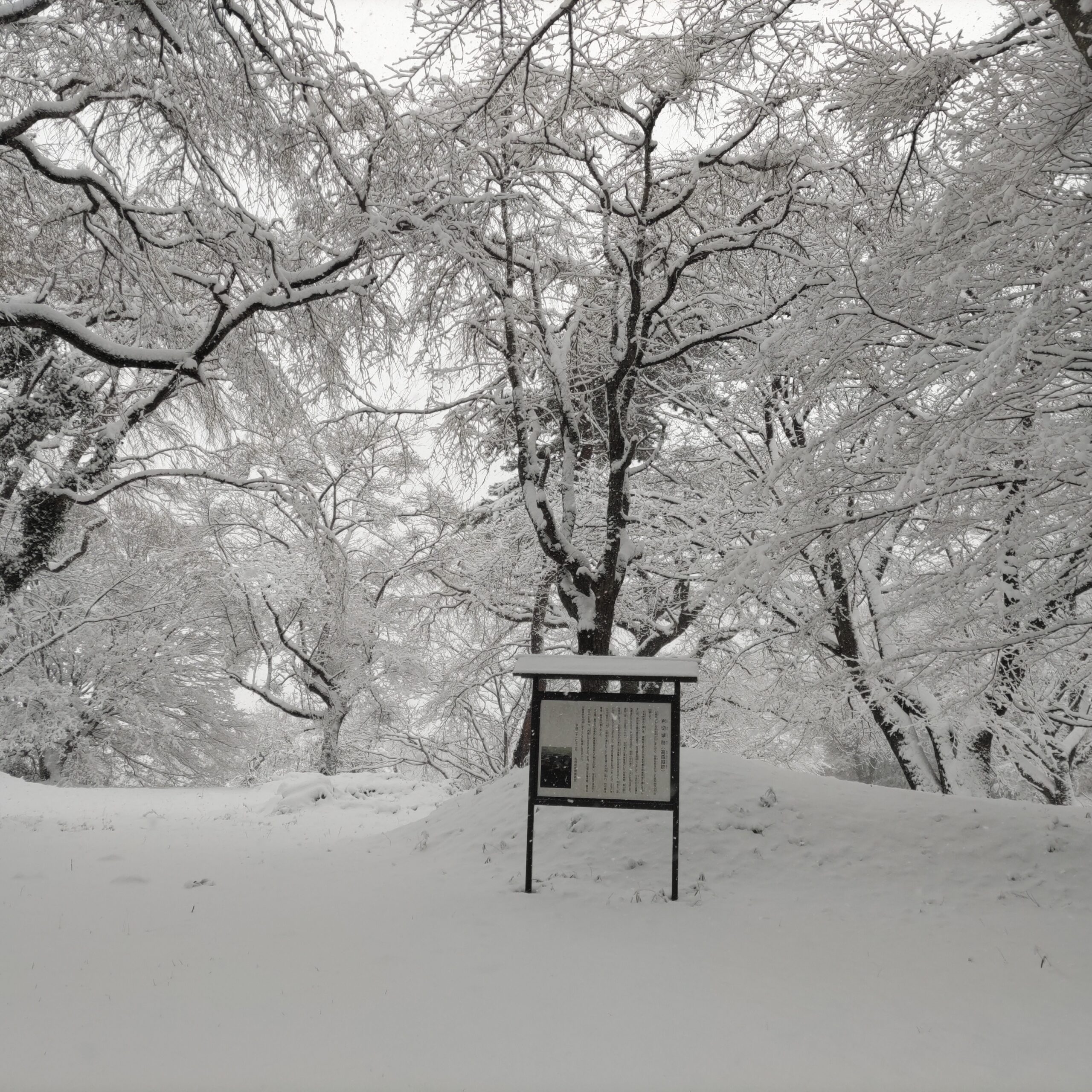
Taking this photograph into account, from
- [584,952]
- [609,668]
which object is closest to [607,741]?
[609,668]

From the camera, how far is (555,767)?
580 centimetres

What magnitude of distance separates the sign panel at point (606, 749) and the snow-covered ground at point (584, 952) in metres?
0.75

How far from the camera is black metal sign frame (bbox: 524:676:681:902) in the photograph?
555 cm

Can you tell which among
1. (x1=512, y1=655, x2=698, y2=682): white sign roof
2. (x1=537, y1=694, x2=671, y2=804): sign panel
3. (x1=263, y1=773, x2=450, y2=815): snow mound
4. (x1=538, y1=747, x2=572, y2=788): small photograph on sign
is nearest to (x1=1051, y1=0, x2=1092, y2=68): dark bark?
(x1=512, y1=655, x2=698, y2=682): white sign roof

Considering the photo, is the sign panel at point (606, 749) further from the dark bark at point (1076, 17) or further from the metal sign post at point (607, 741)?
the dark bark at point (1076, 17)

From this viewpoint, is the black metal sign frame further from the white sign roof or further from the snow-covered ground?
the snow-covered ground

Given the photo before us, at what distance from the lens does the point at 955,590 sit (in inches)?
245

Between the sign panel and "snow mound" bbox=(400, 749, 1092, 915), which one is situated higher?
the sign panel

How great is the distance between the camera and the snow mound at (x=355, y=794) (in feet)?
39.2

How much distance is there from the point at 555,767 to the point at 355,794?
8.53 metres

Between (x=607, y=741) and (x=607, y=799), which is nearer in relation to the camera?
(x=607, y=799)

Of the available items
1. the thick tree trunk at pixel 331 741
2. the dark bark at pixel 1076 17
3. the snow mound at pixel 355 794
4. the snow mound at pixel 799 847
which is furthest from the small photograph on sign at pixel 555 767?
the thick tree trunk at pixel 331 741

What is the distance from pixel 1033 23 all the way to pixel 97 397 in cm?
1186

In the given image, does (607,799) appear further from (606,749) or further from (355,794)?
(355,794)
